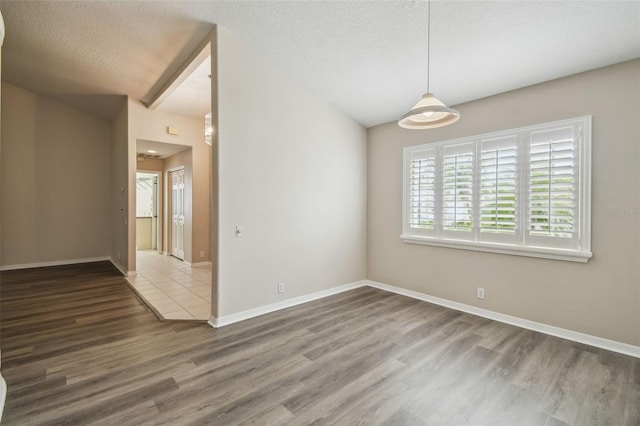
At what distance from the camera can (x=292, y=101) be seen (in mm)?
4062

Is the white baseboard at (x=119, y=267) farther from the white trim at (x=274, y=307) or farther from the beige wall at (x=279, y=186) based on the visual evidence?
the beige wall at (x=279, y=186)

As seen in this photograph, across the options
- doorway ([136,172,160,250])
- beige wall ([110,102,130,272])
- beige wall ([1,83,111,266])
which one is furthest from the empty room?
doorway ([136,172,160,250])

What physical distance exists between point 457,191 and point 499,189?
51 centimetres

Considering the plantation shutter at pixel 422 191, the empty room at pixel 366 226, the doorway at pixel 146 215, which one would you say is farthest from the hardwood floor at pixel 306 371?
the doorway at pixel 146 215

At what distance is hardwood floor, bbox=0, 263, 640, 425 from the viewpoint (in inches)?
78.7

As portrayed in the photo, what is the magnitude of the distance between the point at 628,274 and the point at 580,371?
106cm

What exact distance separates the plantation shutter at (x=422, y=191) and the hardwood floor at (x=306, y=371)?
1.26m

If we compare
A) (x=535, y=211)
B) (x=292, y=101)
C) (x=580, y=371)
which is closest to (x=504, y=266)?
(x=535, y=211)

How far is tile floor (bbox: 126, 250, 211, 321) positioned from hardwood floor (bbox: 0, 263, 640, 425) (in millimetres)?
288

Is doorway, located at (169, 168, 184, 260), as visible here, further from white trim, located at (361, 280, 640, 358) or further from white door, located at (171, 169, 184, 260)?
white trim, located at (361, 280, 640, 358)

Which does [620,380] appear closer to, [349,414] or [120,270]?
[349,414]

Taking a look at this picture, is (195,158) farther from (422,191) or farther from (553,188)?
(553,188)

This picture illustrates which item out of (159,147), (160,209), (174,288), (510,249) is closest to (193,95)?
(159,147)

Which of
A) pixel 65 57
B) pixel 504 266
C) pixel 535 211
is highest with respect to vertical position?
pixel 65 57
